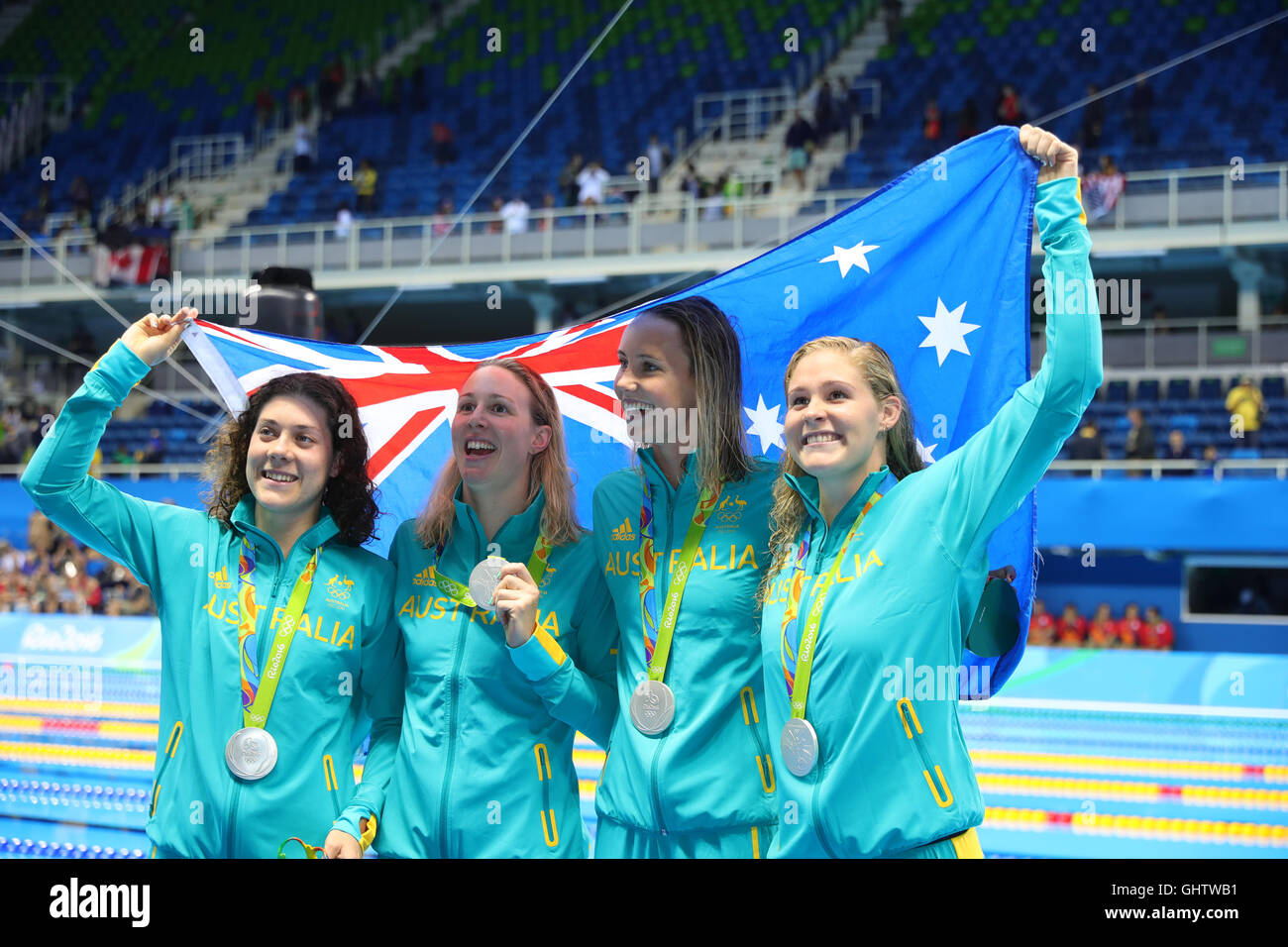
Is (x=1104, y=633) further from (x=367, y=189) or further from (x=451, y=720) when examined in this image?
(x=367, y=189)

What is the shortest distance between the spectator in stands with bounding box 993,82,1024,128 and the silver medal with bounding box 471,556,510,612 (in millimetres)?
14534

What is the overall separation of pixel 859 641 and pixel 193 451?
15.7 metres

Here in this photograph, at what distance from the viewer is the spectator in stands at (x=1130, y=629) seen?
11930mm

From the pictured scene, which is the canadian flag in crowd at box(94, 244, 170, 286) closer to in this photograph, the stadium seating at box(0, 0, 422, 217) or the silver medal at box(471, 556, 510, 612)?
the stadium seating at box(0, 0, 422, 217)

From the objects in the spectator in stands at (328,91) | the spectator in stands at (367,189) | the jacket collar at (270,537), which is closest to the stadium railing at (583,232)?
the spectator in stands at (367,189)

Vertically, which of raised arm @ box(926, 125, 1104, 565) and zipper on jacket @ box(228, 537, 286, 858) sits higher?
raised arm @ box(926, 125, 1104, 565)

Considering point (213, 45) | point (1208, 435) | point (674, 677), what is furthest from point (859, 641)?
point (213, 45)

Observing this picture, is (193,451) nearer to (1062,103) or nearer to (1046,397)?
(1062,103)

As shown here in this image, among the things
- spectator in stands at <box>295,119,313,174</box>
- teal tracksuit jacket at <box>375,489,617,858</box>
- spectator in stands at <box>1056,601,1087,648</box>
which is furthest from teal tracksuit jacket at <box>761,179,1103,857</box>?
spectator in stands at <box>295,119,313,174</box>

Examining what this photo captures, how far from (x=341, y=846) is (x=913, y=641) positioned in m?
1.24

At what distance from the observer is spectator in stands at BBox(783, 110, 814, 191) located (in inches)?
671
